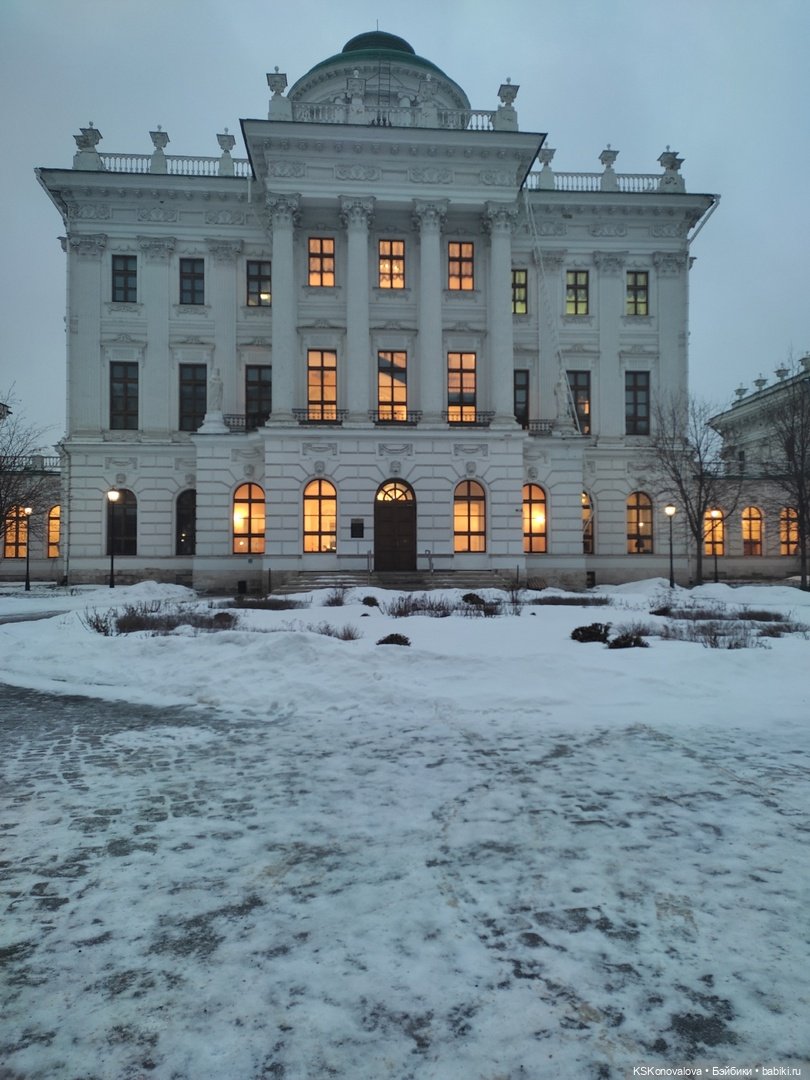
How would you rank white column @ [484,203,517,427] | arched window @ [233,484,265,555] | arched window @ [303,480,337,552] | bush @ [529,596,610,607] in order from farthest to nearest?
arched window @ [233,484,265,555], white column @ [484,203,517,427], arched window @ [303,480,337,552], bush @ [529,596,610,607]

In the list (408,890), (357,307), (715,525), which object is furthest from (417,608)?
(715,525)

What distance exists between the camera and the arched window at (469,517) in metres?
29.3

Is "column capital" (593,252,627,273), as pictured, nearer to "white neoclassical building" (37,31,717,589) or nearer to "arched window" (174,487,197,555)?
"white neoclassical building" (37,31,717,589)

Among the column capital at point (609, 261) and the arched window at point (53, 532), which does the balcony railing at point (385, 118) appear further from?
the arched window at point (53, 532)

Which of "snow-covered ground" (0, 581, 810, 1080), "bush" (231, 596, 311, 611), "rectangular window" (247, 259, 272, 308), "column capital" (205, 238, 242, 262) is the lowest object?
"snow-covered ground" (0, 581, 810, 1080)

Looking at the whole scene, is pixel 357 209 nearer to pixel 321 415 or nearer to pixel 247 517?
pixel 321 415

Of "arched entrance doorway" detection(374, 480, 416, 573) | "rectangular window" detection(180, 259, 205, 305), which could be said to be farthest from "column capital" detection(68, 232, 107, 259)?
"arched entrance doorway" detection(374, 480, 416, 573)

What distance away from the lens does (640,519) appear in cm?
3381

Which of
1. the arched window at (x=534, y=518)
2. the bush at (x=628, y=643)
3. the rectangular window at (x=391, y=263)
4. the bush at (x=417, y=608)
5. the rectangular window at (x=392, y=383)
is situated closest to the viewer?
the bush at (x=628, y=643)

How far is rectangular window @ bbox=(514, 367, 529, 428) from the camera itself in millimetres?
33312

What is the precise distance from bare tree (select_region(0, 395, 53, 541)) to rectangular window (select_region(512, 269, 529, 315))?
25561mm

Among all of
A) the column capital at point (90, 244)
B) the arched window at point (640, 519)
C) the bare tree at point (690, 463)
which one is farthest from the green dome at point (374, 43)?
the arched window at point (640, 519)

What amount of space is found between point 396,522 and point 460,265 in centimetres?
1336

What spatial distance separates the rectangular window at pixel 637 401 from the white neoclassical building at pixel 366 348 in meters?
0.11
